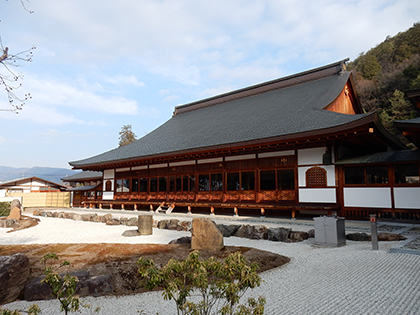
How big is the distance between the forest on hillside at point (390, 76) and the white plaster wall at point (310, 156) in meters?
17.6

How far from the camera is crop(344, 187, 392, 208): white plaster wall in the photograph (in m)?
11.1

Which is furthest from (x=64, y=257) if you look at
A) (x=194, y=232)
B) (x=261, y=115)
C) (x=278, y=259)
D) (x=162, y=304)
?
(x=261, y=115)

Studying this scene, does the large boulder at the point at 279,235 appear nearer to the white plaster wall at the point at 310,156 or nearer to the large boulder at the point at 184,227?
the large boulder at the point at 184,227

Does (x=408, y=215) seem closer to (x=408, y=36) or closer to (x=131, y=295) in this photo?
(x=131, y=295)

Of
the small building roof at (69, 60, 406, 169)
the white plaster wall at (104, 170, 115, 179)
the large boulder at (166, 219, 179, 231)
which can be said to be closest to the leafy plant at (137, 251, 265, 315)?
the large boulder at (166, 219, 179, 231)

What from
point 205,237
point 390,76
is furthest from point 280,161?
point 390,76

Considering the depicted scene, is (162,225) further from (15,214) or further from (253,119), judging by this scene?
(253,119)

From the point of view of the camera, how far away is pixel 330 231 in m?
7.35

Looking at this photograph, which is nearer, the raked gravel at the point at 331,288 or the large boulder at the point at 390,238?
the raked gravel at the point at 331,288

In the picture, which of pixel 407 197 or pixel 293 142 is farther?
pixel 293 142

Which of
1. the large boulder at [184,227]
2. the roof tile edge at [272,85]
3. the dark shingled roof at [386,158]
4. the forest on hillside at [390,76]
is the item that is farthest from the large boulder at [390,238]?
the forest on hillside at [390,76]

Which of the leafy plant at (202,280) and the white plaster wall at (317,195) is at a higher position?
the white plaster wall at (317,195)

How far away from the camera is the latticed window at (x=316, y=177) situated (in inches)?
480

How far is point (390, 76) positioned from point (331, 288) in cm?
3425
